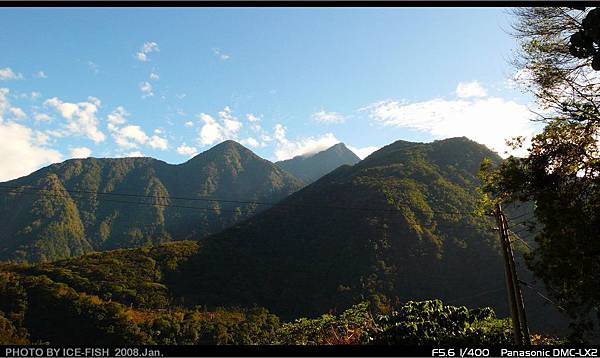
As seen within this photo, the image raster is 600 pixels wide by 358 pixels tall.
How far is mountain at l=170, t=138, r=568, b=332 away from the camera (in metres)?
65.9

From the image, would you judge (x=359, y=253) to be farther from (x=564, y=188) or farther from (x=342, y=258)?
(x=564, y=188)

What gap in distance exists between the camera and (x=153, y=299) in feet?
200

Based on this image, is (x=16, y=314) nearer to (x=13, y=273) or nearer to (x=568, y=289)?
(x=13, y=273)

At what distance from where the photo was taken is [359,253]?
240 feet

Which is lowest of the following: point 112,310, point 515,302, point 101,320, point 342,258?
point 101,320

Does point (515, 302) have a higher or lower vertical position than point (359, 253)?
higher

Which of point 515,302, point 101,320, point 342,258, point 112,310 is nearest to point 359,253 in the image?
point 342,258

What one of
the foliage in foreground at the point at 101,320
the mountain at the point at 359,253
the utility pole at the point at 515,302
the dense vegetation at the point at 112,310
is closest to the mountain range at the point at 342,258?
the mountain at the point at 359,253

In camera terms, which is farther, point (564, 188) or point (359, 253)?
point (359, 253)

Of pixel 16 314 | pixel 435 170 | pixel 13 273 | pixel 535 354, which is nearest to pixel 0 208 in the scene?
pixel 13 273

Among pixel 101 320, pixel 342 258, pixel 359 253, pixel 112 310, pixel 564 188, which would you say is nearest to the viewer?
pixel 564 188

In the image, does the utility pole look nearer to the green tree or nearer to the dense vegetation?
the green tree

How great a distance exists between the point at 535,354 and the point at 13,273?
2736 inches

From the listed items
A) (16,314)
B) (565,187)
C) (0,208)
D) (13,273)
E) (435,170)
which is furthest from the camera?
(0,208)
